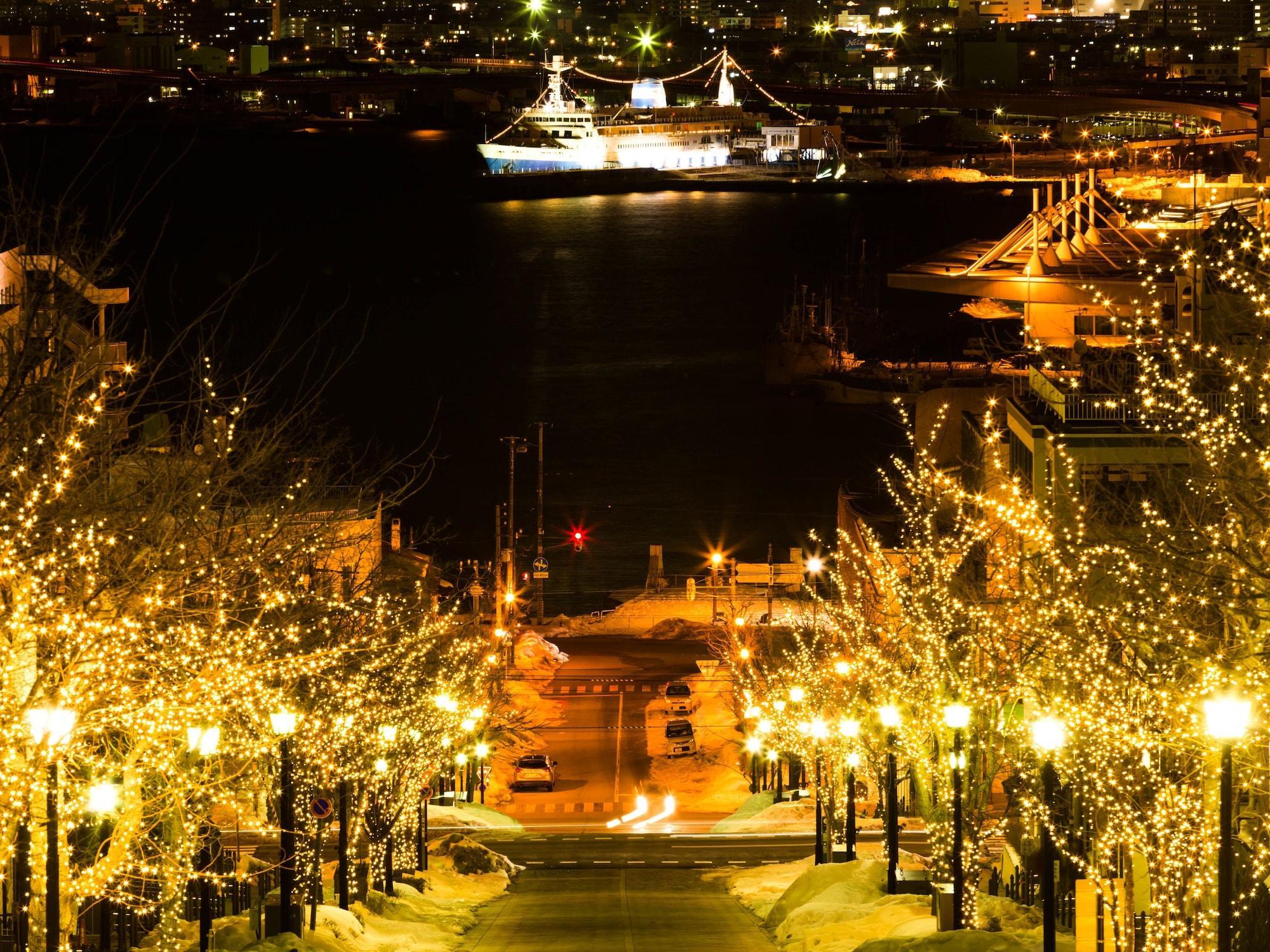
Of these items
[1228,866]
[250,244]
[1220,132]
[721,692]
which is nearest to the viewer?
[1228,866]

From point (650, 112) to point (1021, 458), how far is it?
13019 cm

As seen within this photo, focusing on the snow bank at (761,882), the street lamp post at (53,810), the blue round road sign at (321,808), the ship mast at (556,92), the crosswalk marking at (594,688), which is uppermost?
the ship mast at (556,92)

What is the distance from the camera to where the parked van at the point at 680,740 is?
82.1 ft

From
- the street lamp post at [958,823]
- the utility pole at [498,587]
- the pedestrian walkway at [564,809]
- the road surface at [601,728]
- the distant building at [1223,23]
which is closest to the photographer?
the street lamp post at [958,823]

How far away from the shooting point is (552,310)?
273 feet

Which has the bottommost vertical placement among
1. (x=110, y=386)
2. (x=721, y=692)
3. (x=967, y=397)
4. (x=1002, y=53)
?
(x=721, y=692)

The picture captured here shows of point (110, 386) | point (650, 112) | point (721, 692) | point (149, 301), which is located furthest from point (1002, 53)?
point (110, 386)

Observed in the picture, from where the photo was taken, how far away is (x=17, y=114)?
16375 centimetres

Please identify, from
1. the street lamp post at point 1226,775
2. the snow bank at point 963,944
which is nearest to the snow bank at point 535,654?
the snow bank at point 963,944

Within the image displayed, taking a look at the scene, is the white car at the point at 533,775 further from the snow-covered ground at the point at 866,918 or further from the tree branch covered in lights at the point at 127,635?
the tree branch covered in lights at the point at 127,635

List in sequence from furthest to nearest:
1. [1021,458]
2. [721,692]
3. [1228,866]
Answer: [721,692], [1021,458], [1228,866]

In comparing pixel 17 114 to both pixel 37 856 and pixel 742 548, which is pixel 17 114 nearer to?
pixel 742 548

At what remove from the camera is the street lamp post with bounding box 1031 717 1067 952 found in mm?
8898

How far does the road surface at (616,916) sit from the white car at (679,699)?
1135 centimetres
